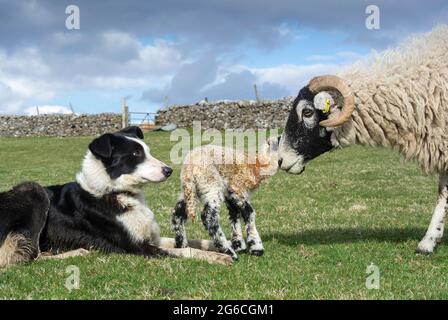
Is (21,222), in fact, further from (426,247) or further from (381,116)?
(426,247)

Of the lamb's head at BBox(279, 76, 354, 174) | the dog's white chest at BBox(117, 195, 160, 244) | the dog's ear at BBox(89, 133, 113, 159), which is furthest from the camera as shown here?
the lamb's head at BBox(279, 76, 354, 174)

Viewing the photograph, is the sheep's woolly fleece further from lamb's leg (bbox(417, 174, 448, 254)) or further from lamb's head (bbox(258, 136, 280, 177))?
lamb's head (bbox(258, 136, 280, 177))

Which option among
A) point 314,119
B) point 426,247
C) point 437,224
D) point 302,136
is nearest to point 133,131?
point 302,136

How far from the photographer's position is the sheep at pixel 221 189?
7.94 m

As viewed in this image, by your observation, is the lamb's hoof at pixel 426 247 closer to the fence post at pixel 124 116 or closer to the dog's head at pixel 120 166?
the dog's head at pixel 120 166

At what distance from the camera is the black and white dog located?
7930 mm

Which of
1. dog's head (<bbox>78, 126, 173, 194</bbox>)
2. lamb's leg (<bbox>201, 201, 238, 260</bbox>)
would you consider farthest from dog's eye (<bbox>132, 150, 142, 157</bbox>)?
lamb's leg (<bbox>201, 201, 238, 260</bbox>)

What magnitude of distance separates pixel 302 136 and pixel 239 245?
5.70 ft

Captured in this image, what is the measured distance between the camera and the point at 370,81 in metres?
8.49

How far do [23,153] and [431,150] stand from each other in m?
34.7

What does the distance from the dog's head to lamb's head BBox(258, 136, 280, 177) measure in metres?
1.35

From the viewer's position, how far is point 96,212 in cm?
815
